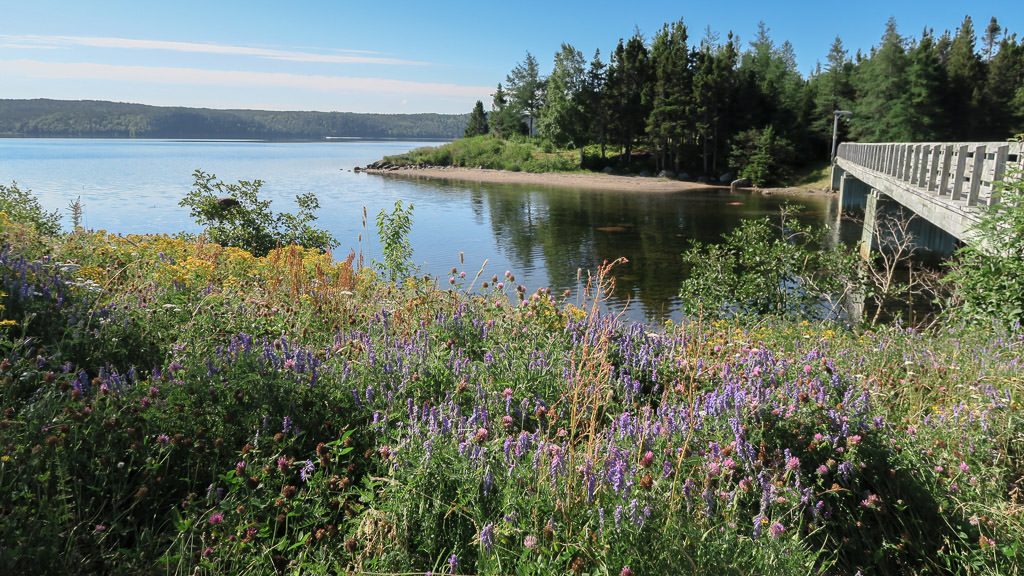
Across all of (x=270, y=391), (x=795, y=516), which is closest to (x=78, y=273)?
(x=270, y=391)

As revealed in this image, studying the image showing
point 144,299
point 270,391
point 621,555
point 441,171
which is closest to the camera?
point 621,555

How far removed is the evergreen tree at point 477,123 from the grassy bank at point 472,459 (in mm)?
94388

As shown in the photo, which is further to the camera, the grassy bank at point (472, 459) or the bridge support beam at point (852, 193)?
the bridge support beam at point (852, 193)

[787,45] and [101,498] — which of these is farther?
[787,45]

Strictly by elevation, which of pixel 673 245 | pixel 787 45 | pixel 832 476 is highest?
pixel 787 45

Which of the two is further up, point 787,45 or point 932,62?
point 787,45

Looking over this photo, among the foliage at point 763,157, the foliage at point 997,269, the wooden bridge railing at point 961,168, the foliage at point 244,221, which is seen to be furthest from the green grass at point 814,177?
the foliage at point 997,269

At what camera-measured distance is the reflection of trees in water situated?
18328mm

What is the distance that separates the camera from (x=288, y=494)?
262 centimetres

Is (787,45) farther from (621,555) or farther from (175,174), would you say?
(621,555)

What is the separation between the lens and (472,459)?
2574 millimetres

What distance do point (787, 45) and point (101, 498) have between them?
4528 inches

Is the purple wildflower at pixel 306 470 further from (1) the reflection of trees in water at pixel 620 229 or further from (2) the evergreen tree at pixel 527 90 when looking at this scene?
(2) the evergreen tree at pixel 527 90

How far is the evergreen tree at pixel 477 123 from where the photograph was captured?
96.2m
